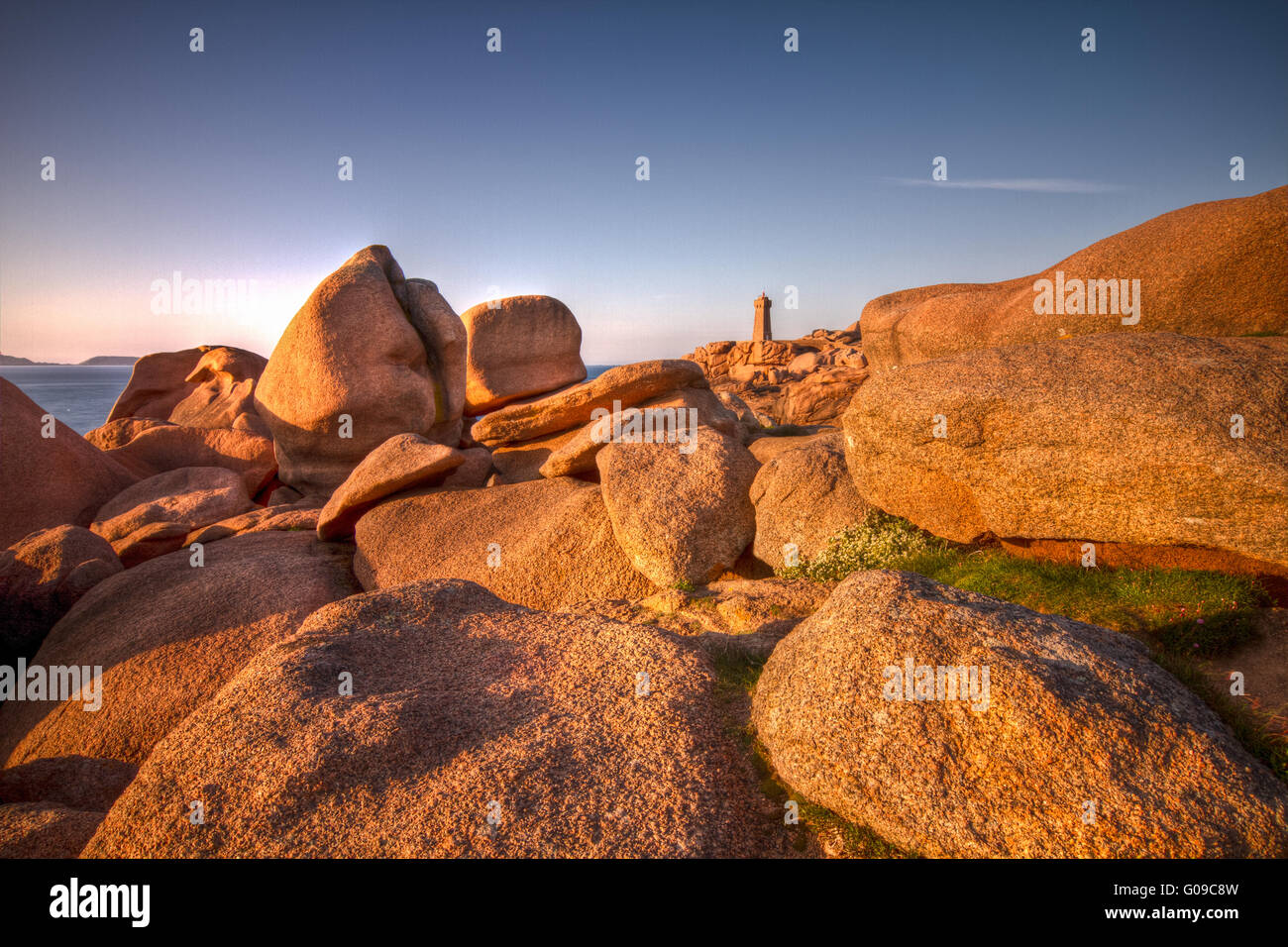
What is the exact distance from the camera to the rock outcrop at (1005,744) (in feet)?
11.5

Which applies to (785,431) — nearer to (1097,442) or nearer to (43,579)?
(1097,442)

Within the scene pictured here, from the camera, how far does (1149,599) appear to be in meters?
6.15

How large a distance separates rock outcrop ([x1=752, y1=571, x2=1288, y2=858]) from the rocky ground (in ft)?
0.07

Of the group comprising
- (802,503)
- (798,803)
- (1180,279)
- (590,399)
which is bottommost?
(798,803)

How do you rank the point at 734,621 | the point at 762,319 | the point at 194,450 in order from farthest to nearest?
the point at 762,319 → the point at 194,450 → the point at 734,621

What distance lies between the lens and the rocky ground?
3.81m

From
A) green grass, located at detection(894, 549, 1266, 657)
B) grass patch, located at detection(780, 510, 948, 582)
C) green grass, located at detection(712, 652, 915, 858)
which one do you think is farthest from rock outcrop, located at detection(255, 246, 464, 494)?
green grass, located at detection(894, 549, 1266, 657)

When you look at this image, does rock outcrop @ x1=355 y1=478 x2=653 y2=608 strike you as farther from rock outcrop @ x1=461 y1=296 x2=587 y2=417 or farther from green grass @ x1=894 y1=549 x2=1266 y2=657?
rock outcrop @ x1=461 y1=296 x2=587 y2=417

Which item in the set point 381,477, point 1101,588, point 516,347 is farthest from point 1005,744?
point 516,347

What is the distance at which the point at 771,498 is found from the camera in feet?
33.2

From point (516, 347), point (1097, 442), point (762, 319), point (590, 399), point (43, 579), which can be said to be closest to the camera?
point (1097, 442)

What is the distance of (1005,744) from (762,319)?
243 feet
